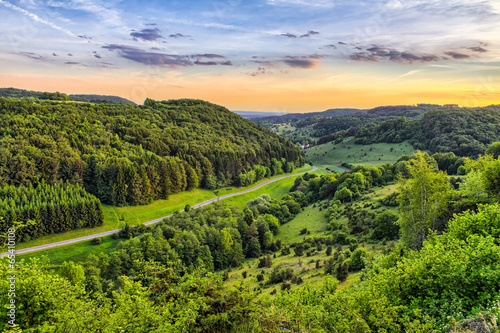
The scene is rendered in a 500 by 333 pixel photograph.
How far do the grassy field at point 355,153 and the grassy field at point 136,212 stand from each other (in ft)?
270

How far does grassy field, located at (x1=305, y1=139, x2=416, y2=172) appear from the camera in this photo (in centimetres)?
14538

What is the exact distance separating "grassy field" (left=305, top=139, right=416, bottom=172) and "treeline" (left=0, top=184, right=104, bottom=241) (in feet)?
385

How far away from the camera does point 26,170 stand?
5762 centimetres

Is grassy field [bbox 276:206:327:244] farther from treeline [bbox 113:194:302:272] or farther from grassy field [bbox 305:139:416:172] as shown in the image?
grassy field [bbox 305:139:416:172]

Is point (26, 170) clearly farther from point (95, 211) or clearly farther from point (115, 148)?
point (115, 148)

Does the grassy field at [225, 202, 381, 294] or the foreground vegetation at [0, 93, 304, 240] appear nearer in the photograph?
the grassy field at [225, 202, 381, 294]

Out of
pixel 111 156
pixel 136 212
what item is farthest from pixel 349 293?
pixel 111 156

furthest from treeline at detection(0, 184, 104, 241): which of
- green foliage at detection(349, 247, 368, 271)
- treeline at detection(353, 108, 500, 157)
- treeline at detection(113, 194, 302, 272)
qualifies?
treeline at detection(353, 108, 500, 157)

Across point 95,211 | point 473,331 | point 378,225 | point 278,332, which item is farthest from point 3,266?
point 95,211

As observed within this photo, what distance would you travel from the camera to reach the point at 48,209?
52188 mm

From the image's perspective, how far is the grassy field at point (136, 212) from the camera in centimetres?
5268

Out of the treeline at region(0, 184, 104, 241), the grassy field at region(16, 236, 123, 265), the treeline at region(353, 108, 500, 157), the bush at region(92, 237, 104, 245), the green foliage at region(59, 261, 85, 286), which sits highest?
the treeline at region(353, 108, 500, 157)

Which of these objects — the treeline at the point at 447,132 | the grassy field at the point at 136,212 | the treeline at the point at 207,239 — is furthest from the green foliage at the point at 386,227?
the treeline at the point at 447,132

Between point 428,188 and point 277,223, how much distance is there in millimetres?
45190
